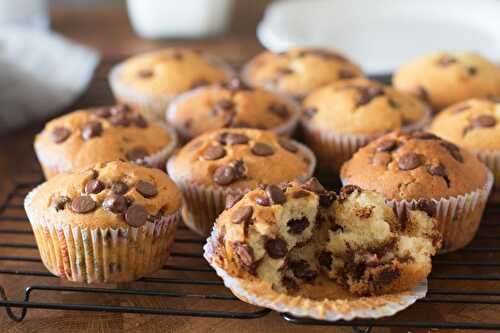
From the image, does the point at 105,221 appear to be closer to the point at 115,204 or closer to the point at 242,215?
the point at 115,204

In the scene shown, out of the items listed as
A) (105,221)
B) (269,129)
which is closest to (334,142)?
(269,129)

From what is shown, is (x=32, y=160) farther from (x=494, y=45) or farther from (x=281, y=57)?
(x=494, y=45)

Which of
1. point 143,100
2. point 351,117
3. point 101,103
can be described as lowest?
point 101,103

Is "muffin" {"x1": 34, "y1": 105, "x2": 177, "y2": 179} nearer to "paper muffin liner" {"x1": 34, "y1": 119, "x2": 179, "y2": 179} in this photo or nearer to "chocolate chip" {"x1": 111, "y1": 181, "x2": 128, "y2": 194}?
"paper muffin liner" {"x1": 34, "y1": 119, "x2": 179, "y2": 179}

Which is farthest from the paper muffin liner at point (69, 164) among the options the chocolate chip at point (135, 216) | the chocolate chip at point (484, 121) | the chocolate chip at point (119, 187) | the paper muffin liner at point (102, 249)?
the chocolate chip at point (484, 121)

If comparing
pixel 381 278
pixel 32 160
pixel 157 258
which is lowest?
pixel 32 160

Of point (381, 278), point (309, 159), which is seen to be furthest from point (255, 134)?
point (381, 278)
